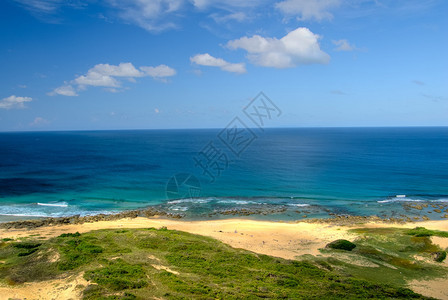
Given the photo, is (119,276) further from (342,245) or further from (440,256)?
(440,256)

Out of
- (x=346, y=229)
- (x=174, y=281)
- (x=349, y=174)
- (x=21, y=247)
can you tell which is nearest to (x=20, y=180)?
(x=21, y=247)

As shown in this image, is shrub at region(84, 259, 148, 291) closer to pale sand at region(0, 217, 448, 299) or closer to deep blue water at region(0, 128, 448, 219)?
pale sand at region(0, 217, 448, 299)

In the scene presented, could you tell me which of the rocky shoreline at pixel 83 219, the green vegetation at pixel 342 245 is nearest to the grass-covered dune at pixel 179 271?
the green vegetation at pixel 342 245

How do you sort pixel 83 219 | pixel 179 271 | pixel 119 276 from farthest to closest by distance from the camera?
pixel 83 219
pixel 179 271
pixel 119 276

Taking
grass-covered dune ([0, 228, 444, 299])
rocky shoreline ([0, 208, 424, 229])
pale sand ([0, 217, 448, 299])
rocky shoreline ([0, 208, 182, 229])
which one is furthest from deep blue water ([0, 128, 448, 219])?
grass-covered dune ([0, 228, 444, 299])

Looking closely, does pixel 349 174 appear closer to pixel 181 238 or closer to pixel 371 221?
pixel 371 221

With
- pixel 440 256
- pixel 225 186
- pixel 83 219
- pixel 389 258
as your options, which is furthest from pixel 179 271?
pixel 225 186

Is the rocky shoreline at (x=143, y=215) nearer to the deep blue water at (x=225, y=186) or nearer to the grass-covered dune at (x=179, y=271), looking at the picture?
the deep blue water at (x=225, y=186)
